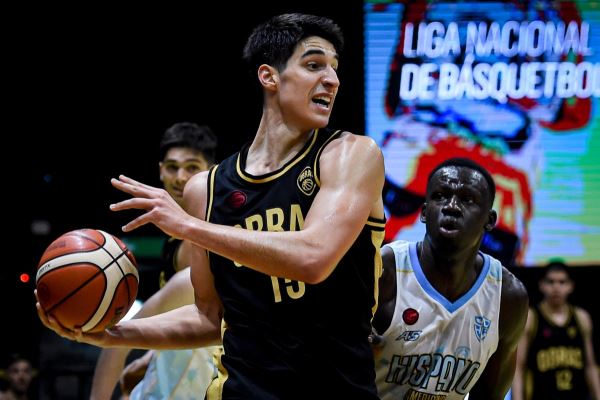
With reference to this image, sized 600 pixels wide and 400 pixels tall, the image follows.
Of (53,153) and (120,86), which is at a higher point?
(120,86)

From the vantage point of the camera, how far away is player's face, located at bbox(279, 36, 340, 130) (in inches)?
120

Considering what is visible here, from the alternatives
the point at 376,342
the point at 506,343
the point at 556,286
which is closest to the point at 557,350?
the point at 556,286

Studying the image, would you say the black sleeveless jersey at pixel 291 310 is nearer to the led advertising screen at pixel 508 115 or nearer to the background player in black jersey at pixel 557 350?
the background player in black jersey at pixel 557 350

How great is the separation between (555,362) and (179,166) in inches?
160

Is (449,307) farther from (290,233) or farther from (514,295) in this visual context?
(290,233)

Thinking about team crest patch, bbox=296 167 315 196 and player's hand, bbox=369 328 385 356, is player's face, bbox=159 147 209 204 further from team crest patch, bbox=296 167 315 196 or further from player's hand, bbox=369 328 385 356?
team crest patch, bbox=296 167 315 196

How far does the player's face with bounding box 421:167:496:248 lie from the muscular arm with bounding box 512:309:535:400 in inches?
122

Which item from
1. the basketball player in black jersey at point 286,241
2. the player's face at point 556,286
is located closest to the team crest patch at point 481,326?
the basketball player in black jersey at point 286,241

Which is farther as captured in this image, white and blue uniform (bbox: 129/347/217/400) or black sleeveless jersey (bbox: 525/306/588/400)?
black sleeveless jersey (bbox: 525/306/588/400)

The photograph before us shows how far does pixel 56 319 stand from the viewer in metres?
2.95

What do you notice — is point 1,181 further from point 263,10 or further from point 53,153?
point 263,10

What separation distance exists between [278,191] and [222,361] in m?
0.56

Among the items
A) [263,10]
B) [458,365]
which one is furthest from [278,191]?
[263,10]

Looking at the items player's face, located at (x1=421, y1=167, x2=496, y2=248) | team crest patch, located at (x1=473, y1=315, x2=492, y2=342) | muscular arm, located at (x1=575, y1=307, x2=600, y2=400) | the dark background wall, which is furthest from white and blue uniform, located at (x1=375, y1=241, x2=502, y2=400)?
the dark background wall
